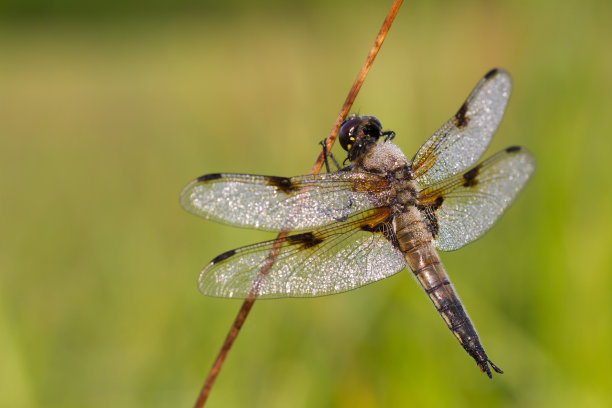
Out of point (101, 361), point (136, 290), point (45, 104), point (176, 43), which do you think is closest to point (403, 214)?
point (101, 361)

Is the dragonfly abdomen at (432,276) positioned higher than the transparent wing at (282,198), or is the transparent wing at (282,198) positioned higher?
the transparent wing at (282,198)

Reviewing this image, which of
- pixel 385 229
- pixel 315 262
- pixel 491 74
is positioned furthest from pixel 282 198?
pixel 491 74

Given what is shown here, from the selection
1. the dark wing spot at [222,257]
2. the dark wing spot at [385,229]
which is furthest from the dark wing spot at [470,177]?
the dark wing spot at [222,257]

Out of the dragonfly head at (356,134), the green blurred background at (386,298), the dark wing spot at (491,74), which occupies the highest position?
the dark wing spot at (491,74)

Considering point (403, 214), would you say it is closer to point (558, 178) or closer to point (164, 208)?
point (558, 178)

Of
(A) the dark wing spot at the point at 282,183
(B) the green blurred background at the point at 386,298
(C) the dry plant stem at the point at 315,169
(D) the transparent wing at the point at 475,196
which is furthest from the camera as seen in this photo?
(B) the green blurred background at the point at 386,298

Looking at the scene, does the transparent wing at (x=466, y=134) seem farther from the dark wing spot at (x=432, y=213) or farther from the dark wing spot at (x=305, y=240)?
the dark wing spot at (x=305, y=240)

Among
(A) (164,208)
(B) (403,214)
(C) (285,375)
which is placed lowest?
(A) (164,208)
